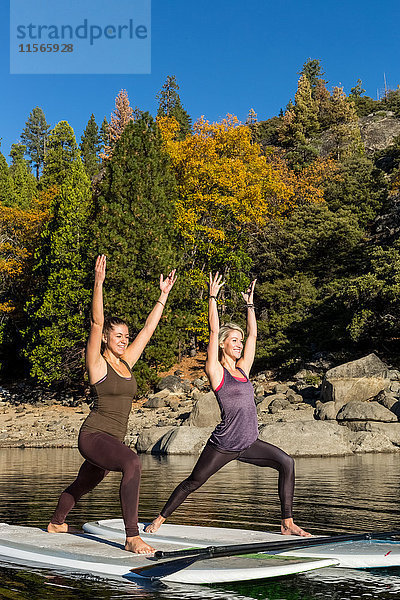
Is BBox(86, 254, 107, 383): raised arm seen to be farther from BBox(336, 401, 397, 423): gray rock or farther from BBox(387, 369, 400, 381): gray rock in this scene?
BBox(387, 369, 400, 381): gray rock

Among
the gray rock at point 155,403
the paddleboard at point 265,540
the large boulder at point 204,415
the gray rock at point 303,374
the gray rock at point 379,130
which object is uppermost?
the gray rock at point 379,130

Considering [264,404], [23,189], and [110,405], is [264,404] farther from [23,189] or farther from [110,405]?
[23,189]

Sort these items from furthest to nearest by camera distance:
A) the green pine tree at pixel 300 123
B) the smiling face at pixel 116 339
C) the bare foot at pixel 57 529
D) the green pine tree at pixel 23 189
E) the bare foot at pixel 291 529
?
the green pine tree at pixel 300 123, the green pine tree at pixel 23 189, the bare foot at pixel 57 529, the bare foot at pixel 291 529, the smiling face at pixel 116 339

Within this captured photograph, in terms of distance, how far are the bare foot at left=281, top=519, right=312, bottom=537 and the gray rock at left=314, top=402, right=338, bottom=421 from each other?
18085 millimetres

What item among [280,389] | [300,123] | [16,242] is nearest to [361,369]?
[280,389]

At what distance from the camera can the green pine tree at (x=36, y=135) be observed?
114 m

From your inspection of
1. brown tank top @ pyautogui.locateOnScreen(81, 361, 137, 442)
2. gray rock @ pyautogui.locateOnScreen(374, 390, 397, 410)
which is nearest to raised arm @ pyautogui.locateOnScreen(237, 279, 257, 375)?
brown tank top @ pyautogui.locateOnScreen(81, 361, 137, 442)

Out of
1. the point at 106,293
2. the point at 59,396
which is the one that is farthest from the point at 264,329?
the point at 59,396

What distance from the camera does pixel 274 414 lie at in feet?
88.9

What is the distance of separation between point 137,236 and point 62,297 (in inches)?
185

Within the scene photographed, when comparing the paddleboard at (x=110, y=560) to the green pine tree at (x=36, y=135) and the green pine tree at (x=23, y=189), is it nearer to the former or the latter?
the green pine tree at (x=23, y=189)

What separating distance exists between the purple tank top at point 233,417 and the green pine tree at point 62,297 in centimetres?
2719

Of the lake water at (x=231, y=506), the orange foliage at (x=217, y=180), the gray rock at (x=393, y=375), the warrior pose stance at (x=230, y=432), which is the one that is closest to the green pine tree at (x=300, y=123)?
the orange foliage at (x=217, y=180)

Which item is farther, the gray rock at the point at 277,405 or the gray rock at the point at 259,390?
the gray rock at the point at 259,390
